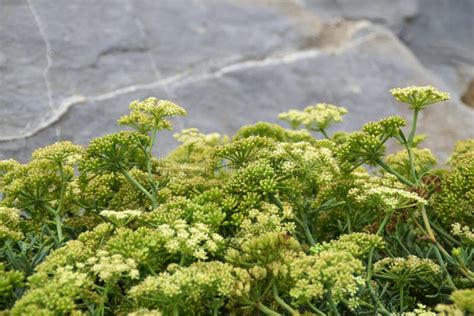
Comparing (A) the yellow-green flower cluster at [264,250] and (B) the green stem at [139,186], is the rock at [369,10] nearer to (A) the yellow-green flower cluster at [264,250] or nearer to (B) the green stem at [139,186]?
(B) the green stem at [139,186]

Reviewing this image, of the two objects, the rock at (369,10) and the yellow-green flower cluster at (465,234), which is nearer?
the yellow-green flower cluster at (465,234)

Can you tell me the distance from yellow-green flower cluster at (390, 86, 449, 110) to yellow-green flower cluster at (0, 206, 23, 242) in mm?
1373

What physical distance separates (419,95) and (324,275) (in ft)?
2.96

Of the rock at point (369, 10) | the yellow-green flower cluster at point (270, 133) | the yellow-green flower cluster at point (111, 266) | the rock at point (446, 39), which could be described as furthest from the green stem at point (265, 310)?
the rock at point (446, 39)

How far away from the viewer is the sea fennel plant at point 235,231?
5.19ft

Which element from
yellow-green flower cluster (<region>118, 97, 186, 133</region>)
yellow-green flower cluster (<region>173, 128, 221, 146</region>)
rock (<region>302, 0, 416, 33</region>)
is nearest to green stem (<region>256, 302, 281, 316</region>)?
yellow-green flower cluster (<region>118, 97, 186, 133</region>)

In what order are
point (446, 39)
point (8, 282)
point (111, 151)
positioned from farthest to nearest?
point (446, 39) → point (111, 151) → point (8, 282)

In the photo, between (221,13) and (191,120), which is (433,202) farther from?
(221,13)

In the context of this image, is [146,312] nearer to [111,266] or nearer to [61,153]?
[111,266]

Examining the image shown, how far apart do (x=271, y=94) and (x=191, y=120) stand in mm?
844

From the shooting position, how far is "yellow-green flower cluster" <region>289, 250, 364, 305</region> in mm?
1548

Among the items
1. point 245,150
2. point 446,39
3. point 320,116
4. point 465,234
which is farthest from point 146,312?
point 446,39

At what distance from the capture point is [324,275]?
155 centimetres

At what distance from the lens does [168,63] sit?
466 cm
